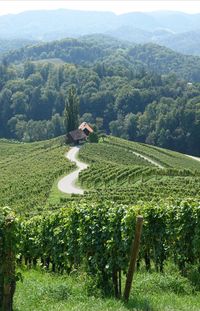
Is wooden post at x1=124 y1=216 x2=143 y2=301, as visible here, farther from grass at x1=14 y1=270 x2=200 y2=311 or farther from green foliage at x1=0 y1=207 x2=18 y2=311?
green foliage at x1=0 y1=207 x2=18 y2=311

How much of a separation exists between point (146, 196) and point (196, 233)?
30.8 metres

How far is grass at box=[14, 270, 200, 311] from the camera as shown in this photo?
14094 millimetres

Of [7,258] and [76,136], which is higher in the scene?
[7,258]

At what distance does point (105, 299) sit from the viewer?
15.0 meters

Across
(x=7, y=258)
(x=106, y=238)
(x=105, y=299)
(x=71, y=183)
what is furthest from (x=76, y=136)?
(x=7, y=258)

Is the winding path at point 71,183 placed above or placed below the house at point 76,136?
above

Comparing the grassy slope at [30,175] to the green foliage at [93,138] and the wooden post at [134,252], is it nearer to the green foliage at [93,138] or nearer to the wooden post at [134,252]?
the green foliage at [93,138]

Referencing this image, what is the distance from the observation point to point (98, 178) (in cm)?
7062

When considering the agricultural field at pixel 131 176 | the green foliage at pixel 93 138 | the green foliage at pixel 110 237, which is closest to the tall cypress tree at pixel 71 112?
the green foliage at pixel 93 138

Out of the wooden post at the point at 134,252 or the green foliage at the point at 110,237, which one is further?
the green foliage at the point at 110,237

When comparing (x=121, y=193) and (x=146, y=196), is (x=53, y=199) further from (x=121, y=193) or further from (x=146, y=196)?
(x=146, y=196)

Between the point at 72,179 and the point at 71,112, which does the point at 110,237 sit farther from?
the point at 71,112

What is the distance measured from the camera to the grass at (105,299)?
14.1 meters

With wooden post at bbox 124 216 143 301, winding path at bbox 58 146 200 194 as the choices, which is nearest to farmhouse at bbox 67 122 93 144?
winding path at bbox 58 146 200 194
